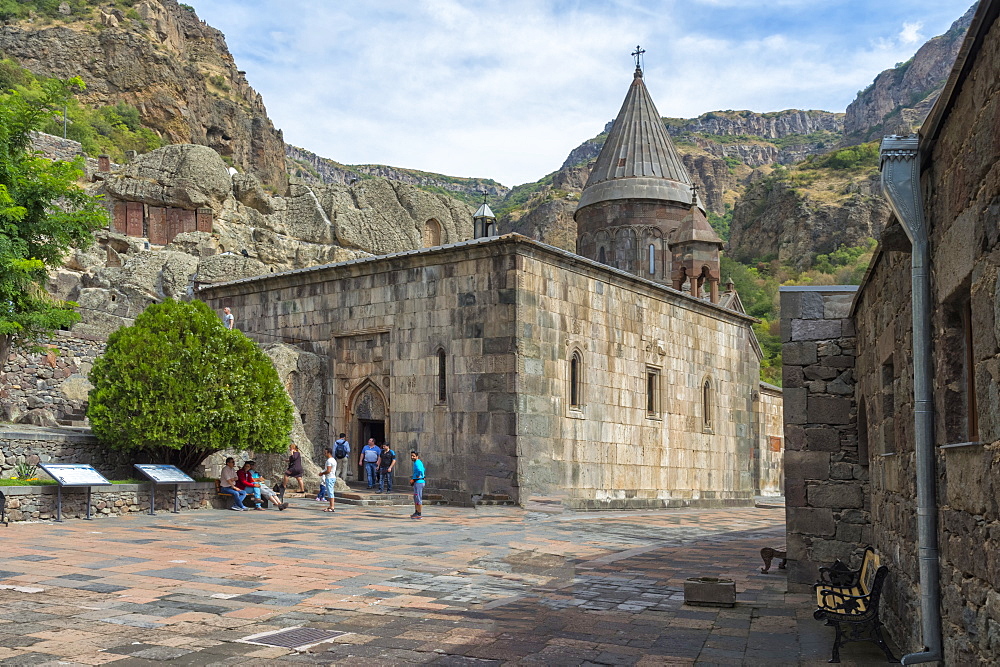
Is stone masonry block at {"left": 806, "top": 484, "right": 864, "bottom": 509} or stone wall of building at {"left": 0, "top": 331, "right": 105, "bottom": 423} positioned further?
stone wall of building at {"left": 0, "top": 331, "right": 105, "bottom": 423}

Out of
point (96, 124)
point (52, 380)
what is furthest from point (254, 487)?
point (96, 124)

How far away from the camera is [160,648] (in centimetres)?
600

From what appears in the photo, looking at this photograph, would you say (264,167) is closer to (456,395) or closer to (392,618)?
(456,395)

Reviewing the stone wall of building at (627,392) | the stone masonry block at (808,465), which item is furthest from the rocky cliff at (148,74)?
the stone masonry block at (808,465)

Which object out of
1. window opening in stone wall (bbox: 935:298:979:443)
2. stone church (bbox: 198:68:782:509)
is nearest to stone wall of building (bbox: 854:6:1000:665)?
window opening in stone wall (bbox: 935:298:979:443)

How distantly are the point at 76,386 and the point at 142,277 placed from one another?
7567 mm

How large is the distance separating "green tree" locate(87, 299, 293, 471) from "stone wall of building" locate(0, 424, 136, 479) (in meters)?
0.45

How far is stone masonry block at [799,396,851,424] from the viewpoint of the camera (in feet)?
30.6

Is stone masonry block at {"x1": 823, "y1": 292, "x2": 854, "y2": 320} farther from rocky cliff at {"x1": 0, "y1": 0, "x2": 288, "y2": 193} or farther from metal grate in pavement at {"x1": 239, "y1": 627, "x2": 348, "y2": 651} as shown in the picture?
rocky cliff at {"x1": 0, "y1": 0, "x2": 288, "y2": 193}

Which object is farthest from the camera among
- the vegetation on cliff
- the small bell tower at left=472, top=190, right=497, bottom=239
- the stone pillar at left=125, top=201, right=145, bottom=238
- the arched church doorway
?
the vegetation on cliff

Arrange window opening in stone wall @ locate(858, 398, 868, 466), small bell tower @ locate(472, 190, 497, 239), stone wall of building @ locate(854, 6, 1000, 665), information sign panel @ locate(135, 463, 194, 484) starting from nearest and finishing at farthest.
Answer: stone wall of building @ locate(854, 6, 1000, 665) → window opening in stone wall @ locate(858, 398, 868, 466) → information sign panel @ locate(135, 463, 194, 484) → small bell tower @ locate(472, 190, 497, 239)

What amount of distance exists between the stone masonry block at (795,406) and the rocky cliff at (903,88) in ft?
382

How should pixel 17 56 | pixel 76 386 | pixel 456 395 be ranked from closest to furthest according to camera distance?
pixel 456 395 → pixel 76 386 → pixel 17 56

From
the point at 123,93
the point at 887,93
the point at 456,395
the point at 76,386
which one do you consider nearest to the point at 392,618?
the point at 456,395
